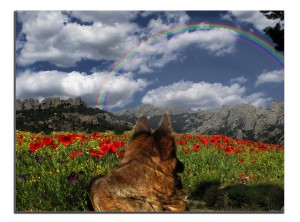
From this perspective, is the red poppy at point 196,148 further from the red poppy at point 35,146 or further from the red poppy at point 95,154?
the red poppy at point 35,146

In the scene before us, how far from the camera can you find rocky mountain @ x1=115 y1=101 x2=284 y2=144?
6262 mm

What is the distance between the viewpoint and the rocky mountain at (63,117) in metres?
6.27

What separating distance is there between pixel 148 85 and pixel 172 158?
2.22m

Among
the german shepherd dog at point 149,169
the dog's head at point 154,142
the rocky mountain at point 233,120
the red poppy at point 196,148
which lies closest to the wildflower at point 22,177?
the rocky mountain at point 233,120

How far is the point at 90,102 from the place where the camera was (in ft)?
20.5

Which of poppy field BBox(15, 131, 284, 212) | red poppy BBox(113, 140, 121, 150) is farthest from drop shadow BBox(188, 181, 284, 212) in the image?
red poppy BBox(113, 140, 121, 150)

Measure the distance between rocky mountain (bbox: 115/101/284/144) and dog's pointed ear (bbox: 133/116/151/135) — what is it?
1.59m

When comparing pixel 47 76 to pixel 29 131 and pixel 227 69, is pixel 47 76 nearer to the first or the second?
pixel 29 131

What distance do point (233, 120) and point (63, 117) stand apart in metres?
2.87

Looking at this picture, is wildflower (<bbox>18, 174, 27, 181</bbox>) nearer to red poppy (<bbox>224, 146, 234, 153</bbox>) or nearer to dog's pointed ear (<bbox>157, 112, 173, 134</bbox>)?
dog's pointed ear (<bbox>157, 112, 173, 134</bbox>)

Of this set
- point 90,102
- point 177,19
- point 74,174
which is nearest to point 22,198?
point 74,174

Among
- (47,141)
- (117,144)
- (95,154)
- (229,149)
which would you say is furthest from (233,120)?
(47,141)

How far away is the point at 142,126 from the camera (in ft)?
13.9
